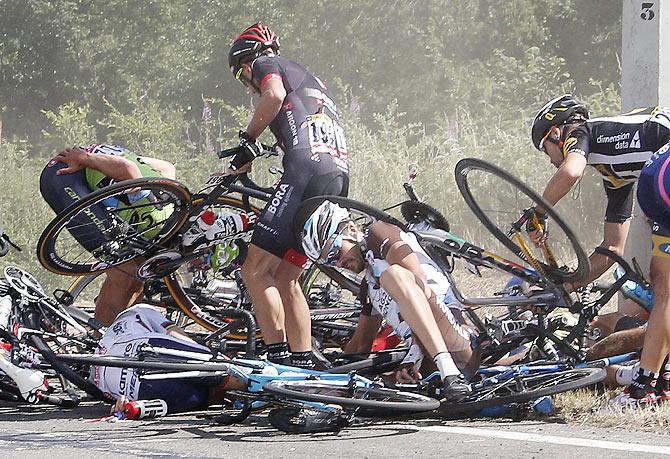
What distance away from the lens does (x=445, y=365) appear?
6.36 m

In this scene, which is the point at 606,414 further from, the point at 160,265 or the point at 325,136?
the point at 160,265

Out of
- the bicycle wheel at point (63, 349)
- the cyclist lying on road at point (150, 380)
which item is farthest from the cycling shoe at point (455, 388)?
the bicycle wheel at point (63, 349)

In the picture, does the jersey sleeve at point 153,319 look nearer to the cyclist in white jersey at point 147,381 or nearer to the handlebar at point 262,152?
the cyclist in white jersey at point 147,381

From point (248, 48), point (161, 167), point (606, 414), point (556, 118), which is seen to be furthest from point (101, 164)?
point (606, 414)

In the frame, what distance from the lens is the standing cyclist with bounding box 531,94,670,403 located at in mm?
6594

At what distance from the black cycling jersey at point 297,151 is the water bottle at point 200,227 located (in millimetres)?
898

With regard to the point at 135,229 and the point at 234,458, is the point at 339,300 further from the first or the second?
the point at 234,458

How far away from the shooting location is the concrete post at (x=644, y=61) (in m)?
8.02

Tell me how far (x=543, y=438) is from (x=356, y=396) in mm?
957

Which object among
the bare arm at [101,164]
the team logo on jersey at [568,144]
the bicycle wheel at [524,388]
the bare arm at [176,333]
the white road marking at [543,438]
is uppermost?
the bare arm at [101,164]

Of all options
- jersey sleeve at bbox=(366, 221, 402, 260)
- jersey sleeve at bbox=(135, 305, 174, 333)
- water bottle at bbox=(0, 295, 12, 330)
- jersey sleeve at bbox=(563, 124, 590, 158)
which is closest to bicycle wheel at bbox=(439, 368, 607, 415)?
jersey sleeve at bbox=(366, 221, 402, 260)

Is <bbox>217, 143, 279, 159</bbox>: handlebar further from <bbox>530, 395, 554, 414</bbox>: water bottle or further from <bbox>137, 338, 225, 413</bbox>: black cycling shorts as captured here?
<bbox>530, 395, 554, 414</bbox>: water bottle

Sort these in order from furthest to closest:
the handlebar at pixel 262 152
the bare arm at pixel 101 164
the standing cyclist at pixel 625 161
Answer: the bare arm at pixel 101 164 < the handlebar at pixel 262 152 < the standing cyclist at pixel 625 161

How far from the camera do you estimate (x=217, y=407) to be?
7.36m
